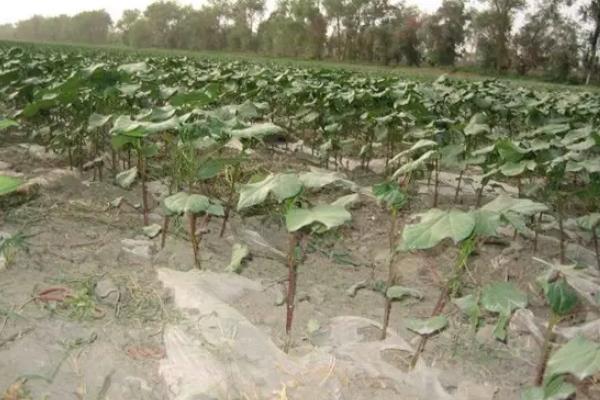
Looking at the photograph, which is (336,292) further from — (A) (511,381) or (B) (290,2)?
(B) (290,2)

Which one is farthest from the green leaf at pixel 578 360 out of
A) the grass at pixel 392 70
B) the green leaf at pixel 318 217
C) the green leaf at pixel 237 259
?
the grass at pixel 392 70

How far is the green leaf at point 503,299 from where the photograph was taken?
177 centimetres

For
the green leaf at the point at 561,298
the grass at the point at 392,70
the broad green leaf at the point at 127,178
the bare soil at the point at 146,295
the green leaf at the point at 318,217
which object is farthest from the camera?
the grass at the point at 392,70

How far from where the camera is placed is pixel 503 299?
70.8 inches

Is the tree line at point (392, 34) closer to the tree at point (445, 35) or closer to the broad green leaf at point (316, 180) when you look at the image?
the tree at point (445, 35)

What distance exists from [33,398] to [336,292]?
1.42 m

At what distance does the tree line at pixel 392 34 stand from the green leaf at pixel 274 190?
3588 cm

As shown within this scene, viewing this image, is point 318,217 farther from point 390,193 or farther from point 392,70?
point 392,70

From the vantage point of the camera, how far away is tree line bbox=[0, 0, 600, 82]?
3812 centimetres

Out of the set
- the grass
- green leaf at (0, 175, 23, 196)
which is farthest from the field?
the grass

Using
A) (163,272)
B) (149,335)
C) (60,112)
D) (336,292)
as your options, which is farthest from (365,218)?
(60,112)

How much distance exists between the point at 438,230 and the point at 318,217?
1.18ft

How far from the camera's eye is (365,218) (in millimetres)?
3781

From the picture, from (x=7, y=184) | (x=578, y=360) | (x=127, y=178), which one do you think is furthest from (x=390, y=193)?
(x=127, y=178)
